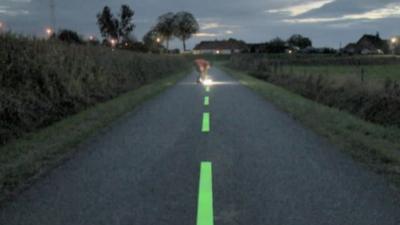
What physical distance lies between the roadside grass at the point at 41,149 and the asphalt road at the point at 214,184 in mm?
287

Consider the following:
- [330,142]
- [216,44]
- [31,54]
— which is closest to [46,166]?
[330,142]

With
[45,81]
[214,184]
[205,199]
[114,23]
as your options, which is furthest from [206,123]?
[114,23]

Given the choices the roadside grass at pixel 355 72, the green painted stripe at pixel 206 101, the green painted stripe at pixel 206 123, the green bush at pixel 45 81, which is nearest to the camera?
the green painted stripe at pixel 206 123

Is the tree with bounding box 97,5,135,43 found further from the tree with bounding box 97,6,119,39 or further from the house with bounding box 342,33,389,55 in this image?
the house with bounding box 342,33,389,55

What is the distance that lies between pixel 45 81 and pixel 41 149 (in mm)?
5348

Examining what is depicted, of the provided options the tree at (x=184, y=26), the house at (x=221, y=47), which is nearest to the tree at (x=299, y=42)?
the house at (x=221, y=47)

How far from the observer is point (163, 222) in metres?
4.04

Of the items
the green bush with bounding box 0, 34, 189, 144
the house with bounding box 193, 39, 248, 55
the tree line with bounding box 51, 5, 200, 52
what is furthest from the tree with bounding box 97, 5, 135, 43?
the green bush with bounding box 0, 34, 189, 144

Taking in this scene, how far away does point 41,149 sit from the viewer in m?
7.78

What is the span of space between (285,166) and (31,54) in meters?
9.04

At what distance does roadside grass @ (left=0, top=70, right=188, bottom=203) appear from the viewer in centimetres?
567

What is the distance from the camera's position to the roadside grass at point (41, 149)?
567 cm

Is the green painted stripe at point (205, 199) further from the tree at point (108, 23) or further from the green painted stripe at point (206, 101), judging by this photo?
the tree at point (108, 23)

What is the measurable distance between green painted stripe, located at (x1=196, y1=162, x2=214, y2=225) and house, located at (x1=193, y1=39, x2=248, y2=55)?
Answer: 174216 millimetres
